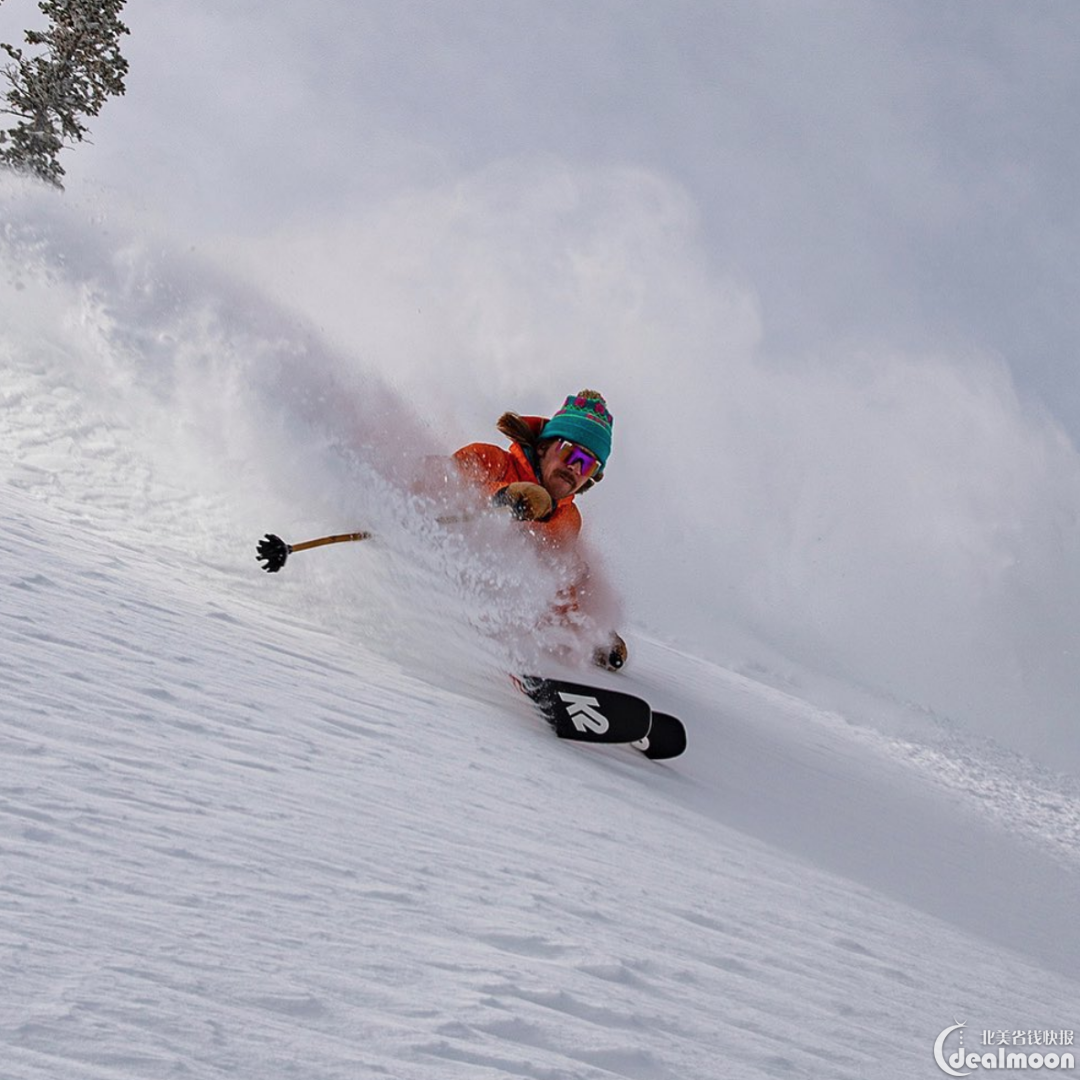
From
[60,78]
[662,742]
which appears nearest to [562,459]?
[662,742]

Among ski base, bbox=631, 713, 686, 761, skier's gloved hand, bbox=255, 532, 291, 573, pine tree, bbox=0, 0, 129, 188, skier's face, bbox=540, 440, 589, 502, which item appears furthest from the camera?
pine tree, bbox=0, 0, 129, 188

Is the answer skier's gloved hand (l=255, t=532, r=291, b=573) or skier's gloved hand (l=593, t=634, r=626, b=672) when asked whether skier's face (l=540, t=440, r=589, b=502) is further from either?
skier's gloved hand (l=255, t=532, r=291, b=573)

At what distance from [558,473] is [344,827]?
15.1 ft

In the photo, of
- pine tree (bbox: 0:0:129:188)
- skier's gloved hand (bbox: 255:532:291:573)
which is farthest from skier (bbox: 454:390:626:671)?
pine tree (bbox: 0:0:129:188)

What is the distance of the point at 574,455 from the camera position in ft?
21.3

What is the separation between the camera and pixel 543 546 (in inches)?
238

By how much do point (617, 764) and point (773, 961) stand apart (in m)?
2.05

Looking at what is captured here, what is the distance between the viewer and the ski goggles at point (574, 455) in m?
6.46

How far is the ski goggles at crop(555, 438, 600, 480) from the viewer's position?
21.2ft

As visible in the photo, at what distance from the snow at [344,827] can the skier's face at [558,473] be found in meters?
1.11

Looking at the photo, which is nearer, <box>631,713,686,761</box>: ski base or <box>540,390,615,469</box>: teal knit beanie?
<box>631,713,686,761</box>: ski base

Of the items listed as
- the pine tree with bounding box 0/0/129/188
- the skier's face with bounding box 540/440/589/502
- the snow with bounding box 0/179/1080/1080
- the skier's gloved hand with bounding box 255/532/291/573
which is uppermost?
the pine tree with bounding box 0/0/129/188

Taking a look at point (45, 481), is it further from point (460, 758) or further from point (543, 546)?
point (460, 758)

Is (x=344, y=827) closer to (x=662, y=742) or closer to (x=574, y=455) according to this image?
(x=662, y=742)
